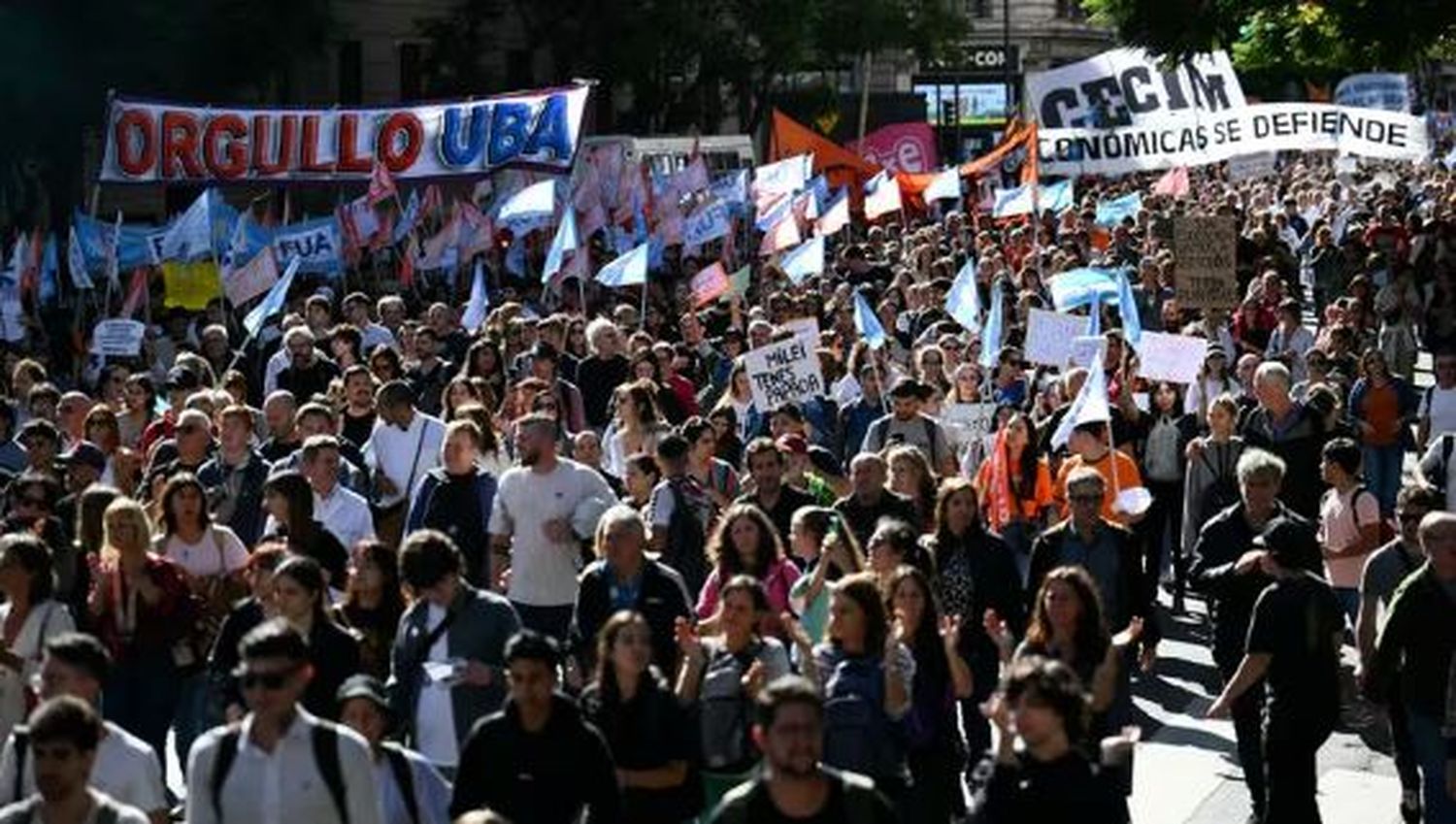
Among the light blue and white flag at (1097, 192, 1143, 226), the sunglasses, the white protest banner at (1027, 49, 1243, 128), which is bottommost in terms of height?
the light blue and white flag at (1097, 192, 1143, 226)

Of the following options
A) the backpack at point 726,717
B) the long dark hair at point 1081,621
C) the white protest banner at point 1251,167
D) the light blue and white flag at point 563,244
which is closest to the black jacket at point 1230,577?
the long dark hair at point 1081,621

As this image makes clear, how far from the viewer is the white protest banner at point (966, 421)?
56.6 ft

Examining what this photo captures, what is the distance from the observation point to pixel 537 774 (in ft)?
26.5

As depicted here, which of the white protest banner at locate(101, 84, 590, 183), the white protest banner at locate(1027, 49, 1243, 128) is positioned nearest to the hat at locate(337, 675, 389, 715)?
the white protest banner at locate(101, 84, 590, 183)

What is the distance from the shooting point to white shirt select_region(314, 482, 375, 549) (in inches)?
488

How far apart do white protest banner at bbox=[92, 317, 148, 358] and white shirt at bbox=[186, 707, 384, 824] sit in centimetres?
1441

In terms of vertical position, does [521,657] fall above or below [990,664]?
above

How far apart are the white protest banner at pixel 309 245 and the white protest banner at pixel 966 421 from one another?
11.6 meters

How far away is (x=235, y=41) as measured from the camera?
4312cm

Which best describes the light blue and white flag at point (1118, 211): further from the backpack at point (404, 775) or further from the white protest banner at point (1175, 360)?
the backpack at point (404, 775)

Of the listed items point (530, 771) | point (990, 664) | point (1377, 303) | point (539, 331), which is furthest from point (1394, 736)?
point (1377, 303)

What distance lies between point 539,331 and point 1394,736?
30.9ft

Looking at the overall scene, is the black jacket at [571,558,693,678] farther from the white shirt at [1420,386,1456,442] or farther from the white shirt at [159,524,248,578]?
the white shirt at [1420,386,1456,442]

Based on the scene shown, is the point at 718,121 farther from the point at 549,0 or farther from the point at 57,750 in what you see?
the point at 57,750
